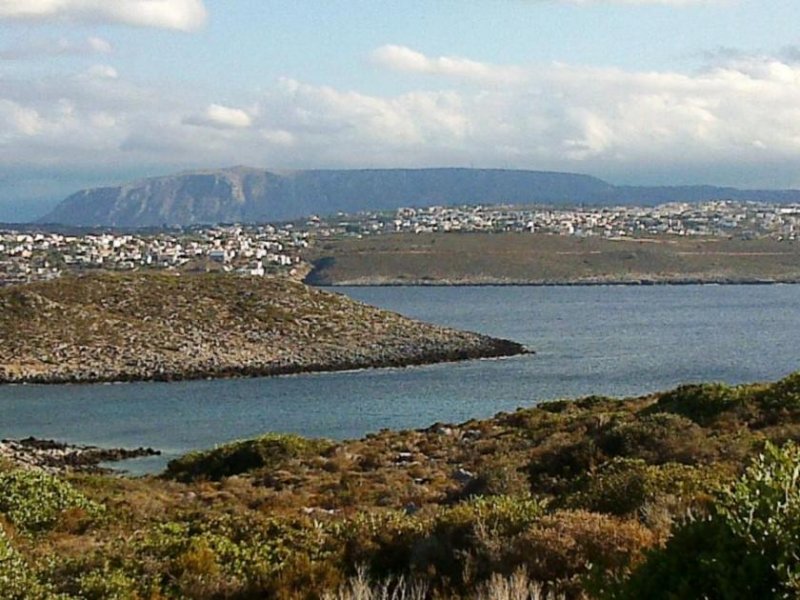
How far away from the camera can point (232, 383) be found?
64.1m

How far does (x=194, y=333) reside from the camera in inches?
2928

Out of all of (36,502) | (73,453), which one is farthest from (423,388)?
(36,502)

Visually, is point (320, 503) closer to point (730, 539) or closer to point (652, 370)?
point (730, 539)

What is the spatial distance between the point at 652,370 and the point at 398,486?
48429 millimetres

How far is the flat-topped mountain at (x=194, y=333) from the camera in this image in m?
67.7

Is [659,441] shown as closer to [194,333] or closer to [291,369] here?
[291,369]

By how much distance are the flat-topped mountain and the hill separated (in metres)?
84.9

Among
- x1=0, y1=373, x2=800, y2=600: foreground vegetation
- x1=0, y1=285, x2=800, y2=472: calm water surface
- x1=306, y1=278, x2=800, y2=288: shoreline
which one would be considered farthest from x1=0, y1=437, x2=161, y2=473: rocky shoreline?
x1=306, y1=278, x2=800, y2=288: shoreline

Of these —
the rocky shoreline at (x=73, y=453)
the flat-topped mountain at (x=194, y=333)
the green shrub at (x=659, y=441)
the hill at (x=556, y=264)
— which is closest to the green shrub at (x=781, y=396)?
the green shrub at (x=659, y=441)

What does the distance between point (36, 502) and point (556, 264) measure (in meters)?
164

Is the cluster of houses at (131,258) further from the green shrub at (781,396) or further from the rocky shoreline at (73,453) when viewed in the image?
the green shrub at (781,396)

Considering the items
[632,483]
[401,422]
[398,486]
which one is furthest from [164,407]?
[632,483]

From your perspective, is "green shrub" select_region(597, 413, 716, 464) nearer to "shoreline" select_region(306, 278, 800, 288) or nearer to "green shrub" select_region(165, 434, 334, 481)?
"green shrub" select_region(165, 434, 334, 481)

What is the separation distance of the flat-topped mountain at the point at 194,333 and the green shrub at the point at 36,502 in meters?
52.3
